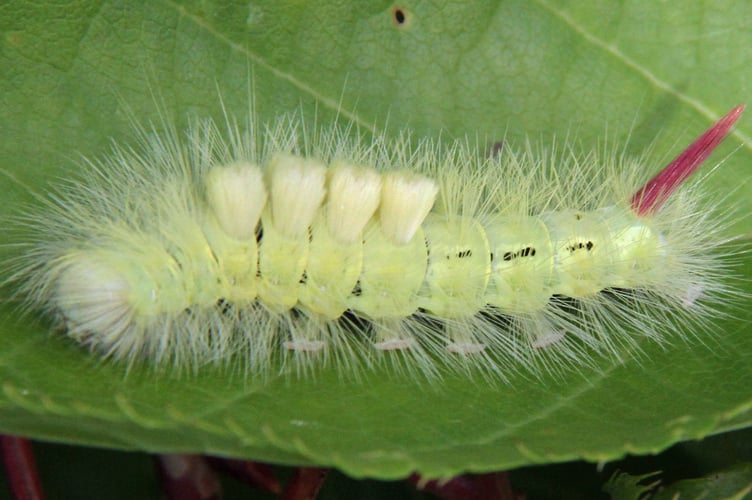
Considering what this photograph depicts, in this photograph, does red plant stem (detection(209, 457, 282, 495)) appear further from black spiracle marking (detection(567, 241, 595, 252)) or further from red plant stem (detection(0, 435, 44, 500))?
black spiracle marking (detection(567, 241, 595, 252))

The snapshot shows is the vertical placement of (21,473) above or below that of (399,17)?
below

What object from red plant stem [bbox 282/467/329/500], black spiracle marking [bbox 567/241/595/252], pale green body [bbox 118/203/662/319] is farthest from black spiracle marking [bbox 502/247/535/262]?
red plant stem [bbox 282/467/329/500]

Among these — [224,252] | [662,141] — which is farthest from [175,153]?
[662,141]

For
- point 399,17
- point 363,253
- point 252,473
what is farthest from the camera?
point 399,17

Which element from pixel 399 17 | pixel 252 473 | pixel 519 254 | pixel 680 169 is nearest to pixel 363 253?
pixel 519 254

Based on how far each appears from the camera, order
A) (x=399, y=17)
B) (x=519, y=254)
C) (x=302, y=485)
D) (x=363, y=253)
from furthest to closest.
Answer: (x=399, y=17) < (x=519, y=254) < (x=363, y=253) < (x=302, y=485)

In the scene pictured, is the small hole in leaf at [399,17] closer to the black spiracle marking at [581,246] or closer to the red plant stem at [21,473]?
the black spiracle marking at [581,246]

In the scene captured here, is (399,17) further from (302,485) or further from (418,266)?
(302,485)
